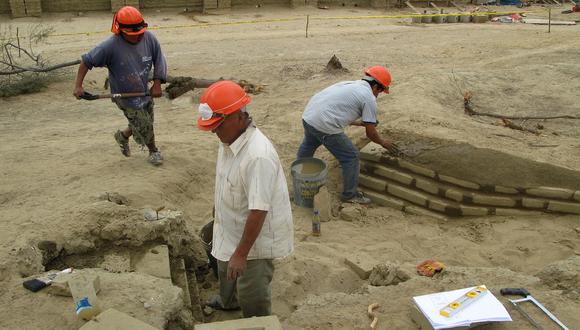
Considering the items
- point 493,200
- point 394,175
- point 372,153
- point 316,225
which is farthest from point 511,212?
point 316,225

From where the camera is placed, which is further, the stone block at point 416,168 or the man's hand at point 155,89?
the stone block at point 416,168

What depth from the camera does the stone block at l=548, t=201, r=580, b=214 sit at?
5104 millimetres

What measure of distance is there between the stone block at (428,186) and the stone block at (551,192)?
931 mm

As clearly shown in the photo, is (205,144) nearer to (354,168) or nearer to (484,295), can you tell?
(354,168)

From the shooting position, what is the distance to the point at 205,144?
6.45 m

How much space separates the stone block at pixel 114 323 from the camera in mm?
2541

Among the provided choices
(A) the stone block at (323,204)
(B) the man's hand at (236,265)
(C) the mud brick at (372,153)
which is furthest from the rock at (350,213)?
(B) the man's hand at (236,265)

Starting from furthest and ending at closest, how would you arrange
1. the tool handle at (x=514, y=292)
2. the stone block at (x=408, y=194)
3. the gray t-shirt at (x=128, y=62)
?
1. the stone block at (x=408, y=194)
2. the gray t-shirt at (x=128, y=62)
3. the tool handle at (x=514, y=292)

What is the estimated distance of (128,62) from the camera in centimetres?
493

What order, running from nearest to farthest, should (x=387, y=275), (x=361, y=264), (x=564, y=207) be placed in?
(x=387, y=275)
(x=361, y=264)
(x=564, y=207)

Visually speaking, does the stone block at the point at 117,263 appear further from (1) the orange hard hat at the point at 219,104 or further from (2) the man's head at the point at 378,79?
(2) the man's head at the point at 378,79

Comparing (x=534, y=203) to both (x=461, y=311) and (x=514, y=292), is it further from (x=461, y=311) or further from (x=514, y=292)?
(x=461, y=311)

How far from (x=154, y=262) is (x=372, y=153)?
3050 mm

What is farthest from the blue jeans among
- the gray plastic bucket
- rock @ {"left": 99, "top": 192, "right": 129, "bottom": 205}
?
rock @ {"left": 99, "top": 192, "right": 129, "bottom": 205}
